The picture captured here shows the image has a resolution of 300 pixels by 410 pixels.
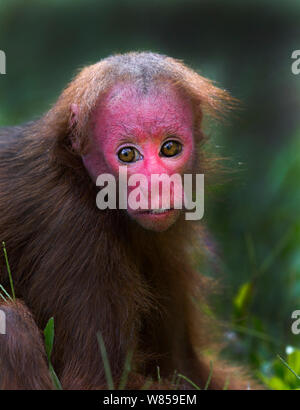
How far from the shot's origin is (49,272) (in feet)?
15.0

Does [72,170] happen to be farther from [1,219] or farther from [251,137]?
[251,137]

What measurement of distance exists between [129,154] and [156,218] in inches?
18.0

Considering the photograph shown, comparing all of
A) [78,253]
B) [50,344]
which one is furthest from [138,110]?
[50,344]

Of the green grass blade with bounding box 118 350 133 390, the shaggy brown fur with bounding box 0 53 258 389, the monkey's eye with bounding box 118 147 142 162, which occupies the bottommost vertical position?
the green grass blade with bounding box 118 350 133 390

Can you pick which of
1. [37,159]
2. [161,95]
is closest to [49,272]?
[37,159]

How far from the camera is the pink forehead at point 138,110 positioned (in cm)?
444

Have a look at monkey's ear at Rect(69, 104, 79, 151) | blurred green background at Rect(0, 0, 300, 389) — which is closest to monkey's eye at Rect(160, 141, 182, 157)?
monkey's ear at Rect(69, 104, 79, 151)

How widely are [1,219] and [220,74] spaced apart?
188 inches

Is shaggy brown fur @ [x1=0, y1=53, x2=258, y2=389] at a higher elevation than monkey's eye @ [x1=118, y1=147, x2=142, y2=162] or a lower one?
lower

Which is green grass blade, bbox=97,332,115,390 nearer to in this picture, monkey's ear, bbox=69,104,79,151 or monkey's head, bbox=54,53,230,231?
monkey's head, bbox=54,53,230,231

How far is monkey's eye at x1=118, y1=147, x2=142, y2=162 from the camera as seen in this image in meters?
4.45

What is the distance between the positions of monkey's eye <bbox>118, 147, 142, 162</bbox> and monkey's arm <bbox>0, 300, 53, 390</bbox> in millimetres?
1218

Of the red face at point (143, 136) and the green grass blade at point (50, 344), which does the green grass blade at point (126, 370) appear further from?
the red face at point (143, 136)

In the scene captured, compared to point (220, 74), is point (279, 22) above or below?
above
